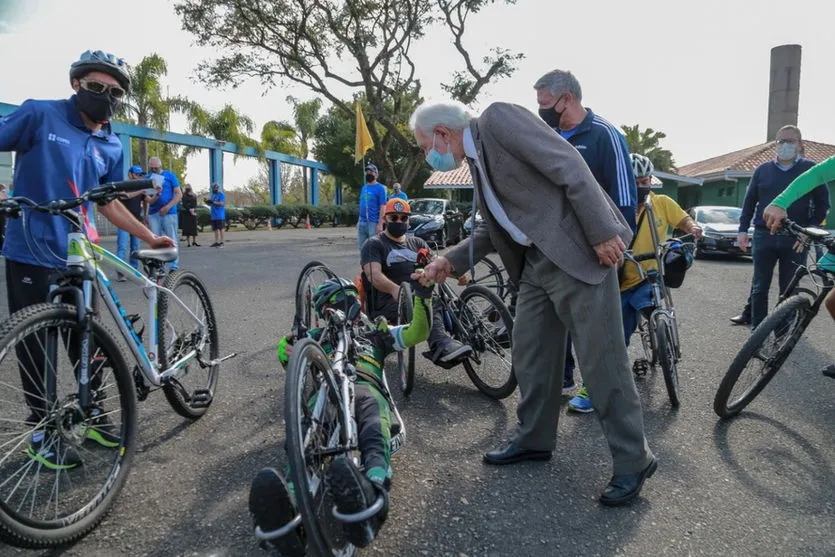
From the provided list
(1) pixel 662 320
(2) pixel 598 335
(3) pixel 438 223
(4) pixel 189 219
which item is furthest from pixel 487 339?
(4) pixel 189 219

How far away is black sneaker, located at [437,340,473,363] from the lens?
13.2 ft

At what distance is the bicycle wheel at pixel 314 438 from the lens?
186 centimetres

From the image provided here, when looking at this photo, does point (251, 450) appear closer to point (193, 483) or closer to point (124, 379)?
point (193, 483)

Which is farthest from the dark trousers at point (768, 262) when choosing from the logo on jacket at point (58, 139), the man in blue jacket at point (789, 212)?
the logo on jacket at point (58, 139)

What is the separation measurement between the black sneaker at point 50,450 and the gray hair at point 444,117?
2.12 meters

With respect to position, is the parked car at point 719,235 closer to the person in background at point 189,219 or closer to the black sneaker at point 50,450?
the person in background at point 189,219

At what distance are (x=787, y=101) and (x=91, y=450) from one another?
56.1 meters

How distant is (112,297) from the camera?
2857 millimetres

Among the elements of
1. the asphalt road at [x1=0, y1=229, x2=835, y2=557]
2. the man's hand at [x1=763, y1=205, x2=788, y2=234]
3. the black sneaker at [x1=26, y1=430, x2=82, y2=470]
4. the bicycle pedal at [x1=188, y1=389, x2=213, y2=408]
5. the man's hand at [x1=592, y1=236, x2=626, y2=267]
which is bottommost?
the asphalt road at [x1=0, y1=229, x2=835, y2=557]

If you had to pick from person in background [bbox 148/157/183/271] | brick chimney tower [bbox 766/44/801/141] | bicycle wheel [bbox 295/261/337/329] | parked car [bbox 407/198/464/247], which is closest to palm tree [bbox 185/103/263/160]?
parked car [bbox 407/198/464/247]

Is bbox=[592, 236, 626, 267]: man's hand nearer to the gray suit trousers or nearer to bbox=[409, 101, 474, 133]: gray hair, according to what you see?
the gray suit trousers

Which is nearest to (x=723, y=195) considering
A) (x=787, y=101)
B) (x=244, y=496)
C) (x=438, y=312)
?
(x=787, y=101)

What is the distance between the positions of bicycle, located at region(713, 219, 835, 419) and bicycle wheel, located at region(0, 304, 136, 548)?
3.33 m

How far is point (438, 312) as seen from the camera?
4.59 meters
